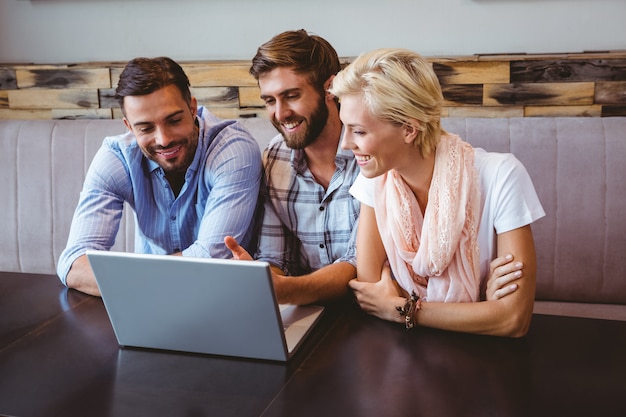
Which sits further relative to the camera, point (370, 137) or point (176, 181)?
point (176, 181)

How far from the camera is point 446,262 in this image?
4.96 ft

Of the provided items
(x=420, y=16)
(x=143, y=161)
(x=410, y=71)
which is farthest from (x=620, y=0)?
(x=143, y=161)

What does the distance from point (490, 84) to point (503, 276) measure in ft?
3.46

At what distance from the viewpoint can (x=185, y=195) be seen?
1.93 metres

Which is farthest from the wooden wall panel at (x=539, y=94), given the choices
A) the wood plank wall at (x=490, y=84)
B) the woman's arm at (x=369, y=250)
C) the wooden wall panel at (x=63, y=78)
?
the wooden wall panel at (x=63, y=78)

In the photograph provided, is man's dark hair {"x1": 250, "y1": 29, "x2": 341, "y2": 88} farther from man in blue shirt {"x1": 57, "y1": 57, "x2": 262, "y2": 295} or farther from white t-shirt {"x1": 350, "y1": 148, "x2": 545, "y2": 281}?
white t-shirt {"x1": 350, "y1": 148, "x2": 545, "y2": 281}

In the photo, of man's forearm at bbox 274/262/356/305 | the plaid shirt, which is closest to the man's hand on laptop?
man's forearm at bbox 274/262/356/305

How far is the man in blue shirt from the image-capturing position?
5.90 feet

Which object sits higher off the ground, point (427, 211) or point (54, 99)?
point (54, 99)

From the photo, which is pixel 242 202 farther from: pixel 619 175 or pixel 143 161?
pixel 619 175

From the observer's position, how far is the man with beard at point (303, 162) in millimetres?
1853

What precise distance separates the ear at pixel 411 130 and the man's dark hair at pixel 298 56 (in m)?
0.46

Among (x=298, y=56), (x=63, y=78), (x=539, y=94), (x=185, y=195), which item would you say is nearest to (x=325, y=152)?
(x=298, y=56)

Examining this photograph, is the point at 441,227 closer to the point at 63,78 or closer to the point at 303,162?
the point at 303,162
